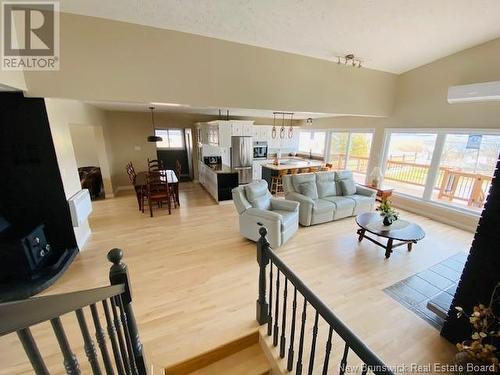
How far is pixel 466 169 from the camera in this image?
4.62 meters

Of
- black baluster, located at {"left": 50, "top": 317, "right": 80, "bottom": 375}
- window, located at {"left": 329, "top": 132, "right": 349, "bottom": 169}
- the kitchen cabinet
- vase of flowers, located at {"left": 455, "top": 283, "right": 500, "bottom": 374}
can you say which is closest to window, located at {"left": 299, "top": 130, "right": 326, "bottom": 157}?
window, located at {"left": 329, "top": 132, "right": 349, "bottom": 169}

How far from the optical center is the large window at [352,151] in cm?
672

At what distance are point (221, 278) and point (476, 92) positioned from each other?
5251 millimetres

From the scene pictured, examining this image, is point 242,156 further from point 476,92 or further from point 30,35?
point 476,92

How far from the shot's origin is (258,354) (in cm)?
208

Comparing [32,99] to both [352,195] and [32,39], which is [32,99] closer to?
[32,39]

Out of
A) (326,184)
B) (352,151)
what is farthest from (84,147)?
(352,151)

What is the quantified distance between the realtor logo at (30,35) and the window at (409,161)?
6935mm

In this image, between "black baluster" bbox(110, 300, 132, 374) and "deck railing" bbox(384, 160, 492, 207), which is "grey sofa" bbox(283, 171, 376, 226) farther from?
"black baluster" bbox(110, 300, 132, 374)

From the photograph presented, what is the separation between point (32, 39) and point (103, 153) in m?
3.85

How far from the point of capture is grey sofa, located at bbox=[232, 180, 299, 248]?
3539 millimetres

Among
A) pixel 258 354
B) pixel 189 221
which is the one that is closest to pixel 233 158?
pixel 189 221

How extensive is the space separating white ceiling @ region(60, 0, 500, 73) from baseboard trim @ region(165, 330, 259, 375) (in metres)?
3.63

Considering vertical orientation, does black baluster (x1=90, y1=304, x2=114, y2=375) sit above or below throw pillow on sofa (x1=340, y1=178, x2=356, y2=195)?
above
